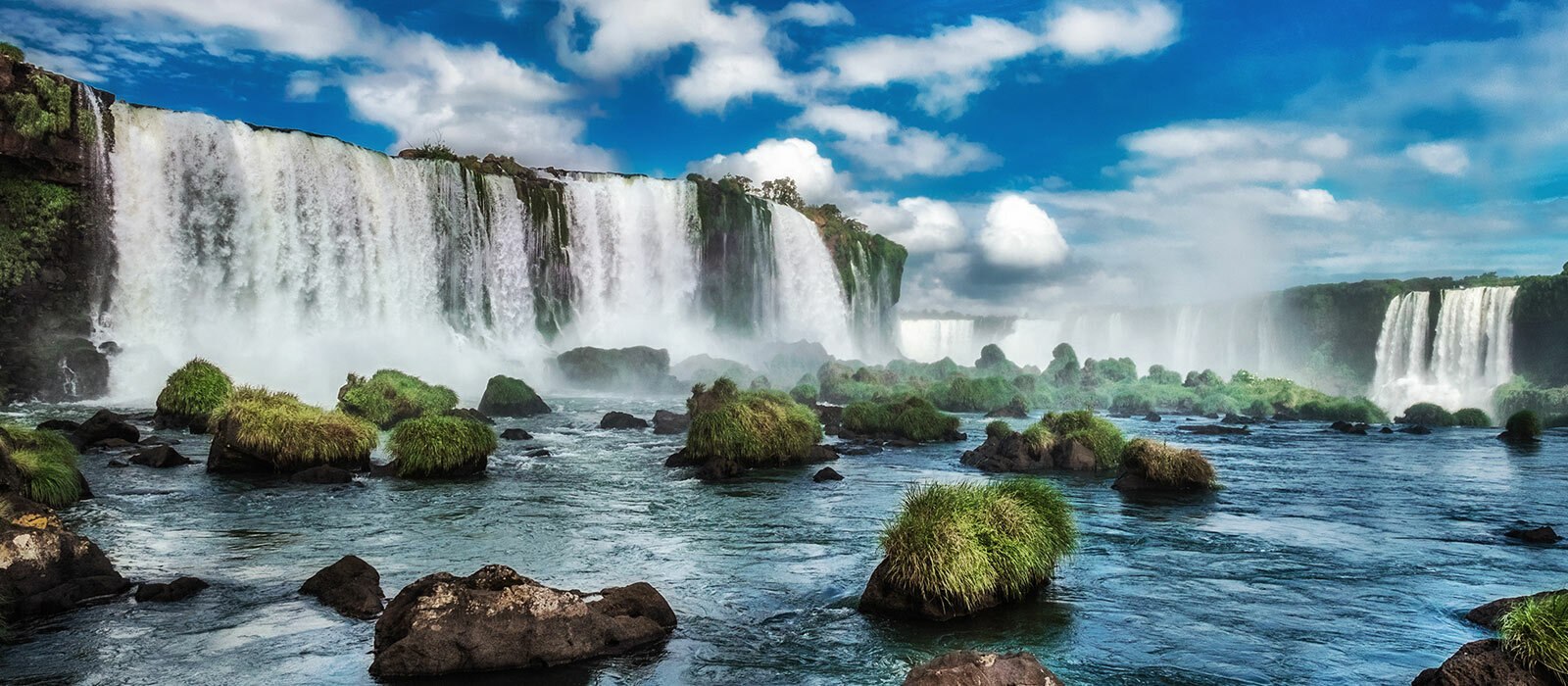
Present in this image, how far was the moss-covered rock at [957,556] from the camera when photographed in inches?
441

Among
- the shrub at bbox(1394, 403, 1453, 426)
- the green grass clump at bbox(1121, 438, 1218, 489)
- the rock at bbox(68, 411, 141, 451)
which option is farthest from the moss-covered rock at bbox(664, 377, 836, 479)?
the shrub at bbox(1394, 403, 1453, 426)

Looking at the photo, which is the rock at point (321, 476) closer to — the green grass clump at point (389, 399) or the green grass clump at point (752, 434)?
the green grass clump at point (752, 434)

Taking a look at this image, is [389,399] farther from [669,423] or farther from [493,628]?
[493,628]

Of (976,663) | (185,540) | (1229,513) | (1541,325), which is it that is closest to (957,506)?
(976,663)

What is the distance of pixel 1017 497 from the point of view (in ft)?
43.2

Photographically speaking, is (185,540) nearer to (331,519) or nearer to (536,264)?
(331,519)

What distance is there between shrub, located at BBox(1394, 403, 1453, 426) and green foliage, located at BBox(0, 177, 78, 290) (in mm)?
66681

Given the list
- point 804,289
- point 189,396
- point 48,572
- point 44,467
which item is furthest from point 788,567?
point 804,289

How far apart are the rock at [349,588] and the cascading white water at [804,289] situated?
234ft

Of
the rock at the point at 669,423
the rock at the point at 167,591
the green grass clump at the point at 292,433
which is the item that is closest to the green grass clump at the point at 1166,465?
the rock at the point at 669,423

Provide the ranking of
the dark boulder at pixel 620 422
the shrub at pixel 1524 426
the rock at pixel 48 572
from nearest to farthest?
the rock at pixel 48 572 < the dark boulder at pixel 620 422 < the shrub at pixel 1524 426

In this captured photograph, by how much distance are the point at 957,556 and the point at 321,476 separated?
50.1 feet

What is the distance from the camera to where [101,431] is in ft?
84.2

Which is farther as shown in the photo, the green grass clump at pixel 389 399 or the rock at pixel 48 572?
the green grass clump at pixel 389 399
